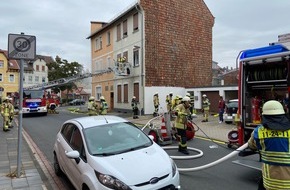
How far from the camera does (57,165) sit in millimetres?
7281

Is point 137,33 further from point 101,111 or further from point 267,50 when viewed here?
point 267,50

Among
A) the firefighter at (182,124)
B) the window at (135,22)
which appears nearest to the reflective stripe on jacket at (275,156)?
the firefighter at (182,124)

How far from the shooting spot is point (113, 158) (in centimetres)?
509

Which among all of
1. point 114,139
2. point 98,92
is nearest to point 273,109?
point 114,139

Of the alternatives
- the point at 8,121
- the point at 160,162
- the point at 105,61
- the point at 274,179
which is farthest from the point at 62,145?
the point at 105,61

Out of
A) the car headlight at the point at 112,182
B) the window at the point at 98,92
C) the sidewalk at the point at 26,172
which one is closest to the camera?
the car headlight at the point at 112,182

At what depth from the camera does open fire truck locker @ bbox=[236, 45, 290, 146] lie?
695 cm

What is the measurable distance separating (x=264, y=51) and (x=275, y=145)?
3996 millimetres

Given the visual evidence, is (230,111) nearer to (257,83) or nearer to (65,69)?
(257,83)

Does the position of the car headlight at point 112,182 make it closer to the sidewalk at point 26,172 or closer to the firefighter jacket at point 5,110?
the sidewalk at point 26,172

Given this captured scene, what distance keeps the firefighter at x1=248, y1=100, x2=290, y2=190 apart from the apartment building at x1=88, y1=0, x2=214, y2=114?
922 inches

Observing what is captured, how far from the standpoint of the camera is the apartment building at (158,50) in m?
27.4

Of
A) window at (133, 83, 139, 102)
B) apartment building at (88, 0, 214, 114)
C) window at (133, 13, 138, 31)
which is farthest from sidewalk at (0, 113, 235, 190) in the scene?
window at (133, 13, 138, 31)

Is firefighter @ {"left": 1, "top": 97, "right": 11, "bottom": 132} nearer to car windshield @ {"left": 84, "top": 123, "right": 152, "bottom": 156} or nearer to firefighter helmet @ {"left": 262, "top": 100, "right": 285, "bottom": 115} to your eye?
car windshield @ {"left": 84, "top": 123, "right": 152, "bottom": 156}
